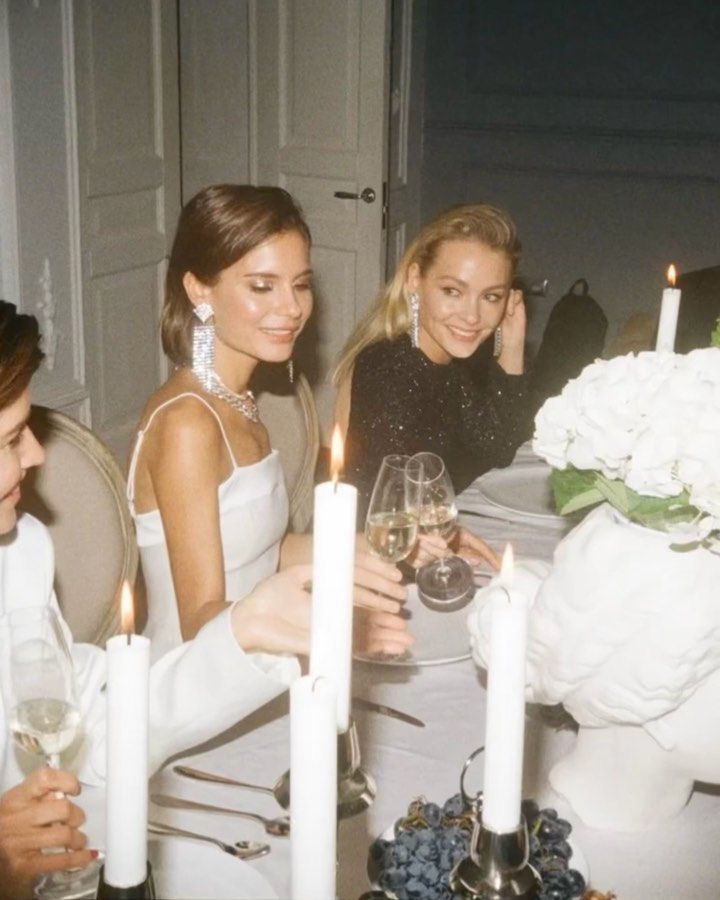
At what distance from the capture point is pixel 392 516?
1.74 meters

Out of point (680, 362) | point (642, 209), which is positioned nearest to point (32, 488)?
point (680, 362)

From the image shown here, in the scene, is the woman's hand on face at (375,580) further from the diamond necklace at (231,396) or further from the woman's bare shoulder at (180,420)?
the diamond necklace at (231,396)

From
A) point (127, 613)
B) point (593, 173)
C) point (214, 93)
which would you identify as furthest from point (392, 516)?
point (593, 173)

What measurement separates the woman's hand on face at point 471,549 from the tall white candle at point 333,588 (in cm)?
100

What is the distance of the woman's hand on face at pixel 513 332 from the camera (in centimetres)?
319

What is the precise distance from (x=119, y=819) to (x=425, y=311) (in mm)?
2339

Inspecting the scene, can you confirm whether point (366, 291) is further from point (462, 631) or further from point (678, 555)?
point (678, 555)

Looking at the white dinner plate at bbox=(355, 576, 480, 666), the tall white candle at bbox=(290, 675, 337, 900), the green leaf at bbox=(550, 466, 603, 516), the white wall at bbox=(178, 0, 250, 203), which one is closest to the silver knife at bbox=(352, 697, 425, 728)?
the white dinner plate at bbox=(355, 576, 480, 666)

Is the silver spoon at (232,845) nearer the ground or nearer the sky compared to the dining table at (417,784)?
nearer the sky

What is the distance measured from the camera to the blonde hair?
2.88 meters

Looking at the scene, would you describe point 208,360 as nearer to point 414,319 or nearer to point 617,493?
point 414,319

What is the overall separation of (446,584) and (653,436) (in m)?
0.73

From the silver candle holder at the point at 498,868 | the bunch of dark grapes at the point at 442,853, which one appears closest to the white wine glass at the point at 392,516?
the bunch of dark grapes at the point at 442,853

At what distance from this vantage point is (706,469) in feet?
3.65
